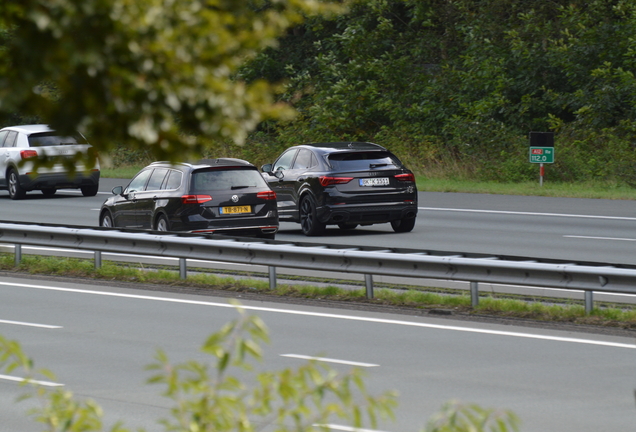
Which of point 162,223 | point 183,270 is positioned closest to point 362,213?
point 162,223

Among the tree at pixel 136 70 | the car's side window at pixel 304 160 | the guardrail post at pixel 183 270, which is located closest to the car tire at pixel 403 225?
the car's side window at pixel 304 160

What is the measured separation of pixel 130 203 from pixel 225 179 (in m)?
2.00

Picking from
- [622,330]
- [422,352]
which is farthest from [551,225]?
[422,352]

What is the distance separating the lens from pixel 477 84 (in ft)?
128

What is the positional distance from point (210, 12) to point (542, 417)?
5.06 m

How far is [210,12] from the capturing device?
3.00 meters

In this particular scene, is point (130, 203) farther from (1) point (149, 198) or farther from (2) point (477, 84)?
(2) point (477, 84)

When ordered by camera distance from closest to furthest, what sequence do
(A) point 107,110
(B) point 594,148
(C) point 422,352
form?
(A) point 107,110
(C) point 422,352
(B) point 594,148

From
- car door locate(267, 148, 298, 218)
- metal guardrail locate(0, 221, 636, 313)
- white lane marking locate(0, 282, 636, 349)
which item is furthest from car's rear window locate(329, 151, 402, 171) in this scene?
white lane marking locate(0, 282, 636, 349)

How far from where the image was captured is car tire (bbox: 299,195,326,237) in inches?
792

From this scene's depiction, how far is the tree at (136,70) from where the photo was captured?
274cm

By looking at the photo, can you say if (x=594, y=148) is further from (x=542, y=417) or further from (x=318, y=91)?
(x=542, y=417)

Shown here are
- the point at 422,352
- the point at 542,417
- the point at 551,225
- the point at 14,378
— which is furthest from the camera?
the point at 551,225

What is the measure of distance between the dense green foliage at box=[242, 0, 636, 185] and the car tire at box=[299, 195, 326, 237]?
43.9 ft
